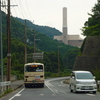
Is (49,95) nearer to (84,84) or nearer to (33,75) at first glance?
(84,84)

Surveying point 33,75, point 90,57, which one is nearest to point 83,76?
point 33,75

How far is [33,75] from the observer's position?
37.3 m

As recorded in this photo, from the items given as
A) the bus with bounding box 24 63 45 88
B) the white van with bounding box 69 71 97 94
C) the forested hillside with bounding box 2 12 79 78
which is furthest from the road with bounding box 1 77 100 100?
the forested hillside with bounding box 2 12 79 78

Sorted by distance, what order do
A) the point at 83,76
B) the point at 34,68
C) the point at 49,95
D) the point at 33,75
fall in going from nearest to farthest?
1. the point at 49,95
2. the point at 83,76
3. the point at 33,75
4. the point at 34,68

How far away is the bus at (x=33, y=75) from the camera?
37.1 metres

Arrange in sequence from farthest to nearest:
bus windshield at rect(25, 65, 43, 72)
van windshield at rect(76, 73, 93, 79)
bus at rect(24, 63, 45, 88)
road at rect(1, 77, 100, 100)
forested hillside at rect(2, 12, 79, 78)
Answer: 1. forested hillside at rect(2, 12, 79, 78)
2. bus windshield at rect(25, 65, 43, 72)
3. bus at rect(24, 63, 45, 88)
4. van windshield at rect(76, 73, 93, 79)
5. road at rect(1, 77, 100, 100)

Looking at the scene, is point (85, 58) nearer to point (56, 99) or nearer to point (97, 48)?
point (97, 48)

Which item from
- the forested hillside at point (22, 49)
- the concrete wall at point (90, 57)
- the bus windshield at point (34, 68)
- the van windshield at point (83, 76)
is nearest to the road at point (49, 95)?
the van windshield at point (83, 76)

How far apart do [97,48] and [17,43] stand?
44.5 metres

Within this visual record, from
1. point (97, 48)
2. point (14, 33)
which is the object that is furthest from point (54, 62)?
point (97, 48)

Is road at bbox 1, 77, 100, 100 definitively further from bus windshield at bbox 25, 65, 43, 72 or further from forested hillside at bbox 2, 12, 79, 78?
forested hillside at bbox 2, 12, 79, 78

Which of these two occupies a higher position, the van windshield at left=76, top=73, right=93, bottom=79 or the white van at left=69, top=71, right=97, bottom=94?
the van windshield at left=76, top=73, right=93, bottom=79

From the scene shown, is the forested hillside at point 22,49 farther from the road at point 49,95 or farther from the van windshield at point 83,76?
the van windshield at point 83,76

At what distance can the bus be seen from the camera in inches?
1460
